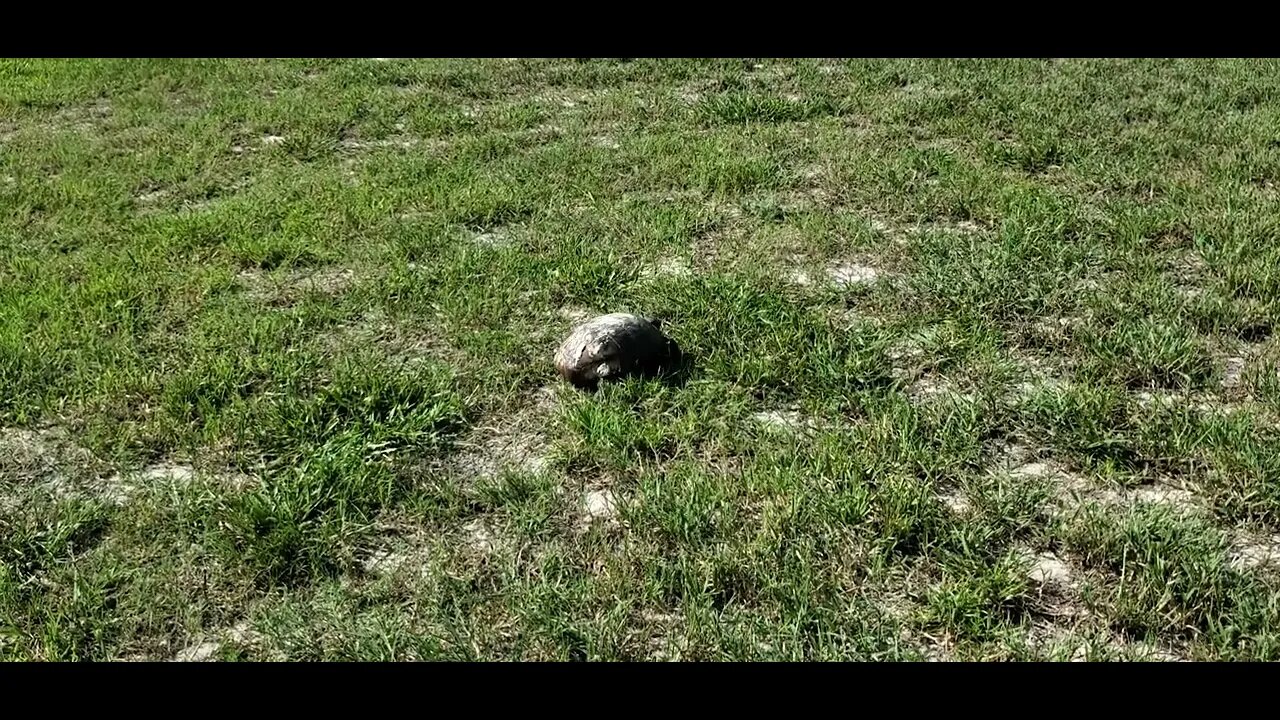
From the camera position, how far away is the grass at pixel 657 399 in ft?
7.94

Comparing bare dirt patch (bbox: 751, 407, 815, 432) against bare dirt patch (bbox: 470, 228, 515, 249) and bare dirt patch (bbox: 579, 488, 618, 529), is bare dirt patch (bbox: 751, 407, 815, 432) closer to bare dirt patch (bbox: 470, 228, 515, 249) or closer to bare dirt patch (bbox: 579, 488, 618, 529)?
bare dirt patch (bbox: 579, 488, 618, 529)

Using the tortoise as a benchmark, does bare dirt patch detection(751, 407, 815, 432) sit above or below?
below

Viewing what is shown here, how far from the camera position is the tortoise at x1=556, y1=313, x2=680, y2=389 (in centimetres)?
327

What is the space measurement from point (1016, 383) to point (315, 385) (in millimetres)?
2371

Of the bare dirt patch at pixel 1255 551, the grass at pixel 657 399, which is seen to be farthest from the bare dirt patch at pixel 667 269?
the bare dirt patch at pixel 1255 551

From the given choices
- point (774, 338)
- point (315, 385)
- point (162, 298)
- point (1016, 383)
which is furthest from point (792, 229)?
point (162, 298)

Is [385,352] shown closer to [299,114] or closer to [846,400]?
[846,400]

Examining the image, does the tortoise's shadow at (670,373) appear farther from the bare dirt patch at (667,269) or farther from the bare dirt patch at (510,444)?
the bare dirt patch at (667,269)

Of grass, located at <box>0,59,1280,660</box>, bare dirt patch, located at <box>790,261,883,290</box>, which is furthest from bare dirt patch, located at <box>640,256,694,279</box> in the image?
bare dirt patch, located at <box>790,261,883,290</box>

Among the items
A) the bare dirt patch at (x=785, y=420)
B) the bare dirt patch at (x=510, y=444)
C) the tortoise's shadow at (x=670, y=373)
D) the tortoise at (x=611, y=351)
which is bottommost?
the bare dirt patch at (x=510, y=444)

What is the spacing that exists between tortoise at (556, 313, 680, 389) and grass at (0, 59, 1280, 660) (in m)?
0.09

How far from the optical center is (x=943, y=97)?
21.6 ft

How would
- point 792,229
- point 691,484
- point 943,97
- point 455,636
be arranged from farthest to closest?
point 943,97 < point 792,229 < point 691,484 < point 455,636

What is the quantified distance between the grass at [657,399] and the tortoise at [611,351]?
9 centimetres
